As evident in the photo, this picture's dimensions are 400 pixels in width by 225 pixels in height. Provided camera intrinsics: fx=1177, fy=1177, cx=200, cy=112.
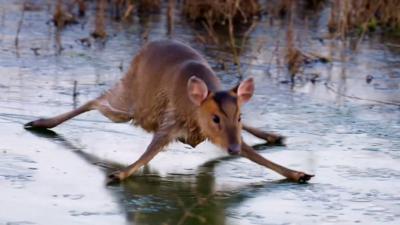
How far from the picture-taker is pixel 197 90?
7.29 m

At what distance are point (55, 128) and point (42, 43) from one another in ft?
12.1

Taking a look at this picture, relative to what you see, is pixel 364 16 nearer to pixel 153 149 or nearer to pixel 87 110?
pixel 87 110

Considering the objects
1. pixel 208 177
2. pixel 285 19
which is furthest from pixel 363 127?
pixel 285 19

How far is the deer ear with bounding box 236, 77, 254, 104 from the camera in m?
7.28

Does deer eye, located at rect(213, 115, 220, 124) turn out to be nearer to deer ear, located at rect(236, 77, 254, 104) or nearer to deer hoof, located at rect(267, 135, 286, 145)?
deer ear, located at rect(236, 77, 254, 104)

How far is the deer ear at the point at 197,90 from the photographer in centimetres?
725

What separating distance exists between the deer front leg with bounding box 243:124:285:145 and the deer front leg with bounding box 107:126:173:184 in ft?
3.69

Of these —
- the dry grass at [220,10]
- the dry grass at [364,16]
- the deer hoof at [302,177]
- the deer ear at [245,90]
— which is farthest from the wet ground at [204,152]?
the dry grass at [220,10]

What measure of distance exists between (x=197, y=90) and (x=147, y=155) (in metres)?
0.52

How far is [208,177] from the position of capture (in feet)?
24.5

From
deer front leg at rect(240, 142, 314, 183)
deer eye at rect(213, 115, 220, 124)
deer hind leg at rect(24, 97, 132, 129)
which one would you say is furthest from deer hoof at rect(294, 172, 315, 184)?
deer hind leg at rect(24, 97, 132, 129)

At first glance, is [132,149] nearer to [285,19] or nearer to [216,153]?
[216,153]

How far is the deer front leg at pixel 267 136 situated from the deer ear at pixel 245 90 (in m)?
1.21

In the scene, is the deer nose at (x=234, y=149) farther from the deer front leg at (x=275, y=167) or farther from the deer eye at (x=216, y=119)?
the deer front leg at (x=275, y=167)
